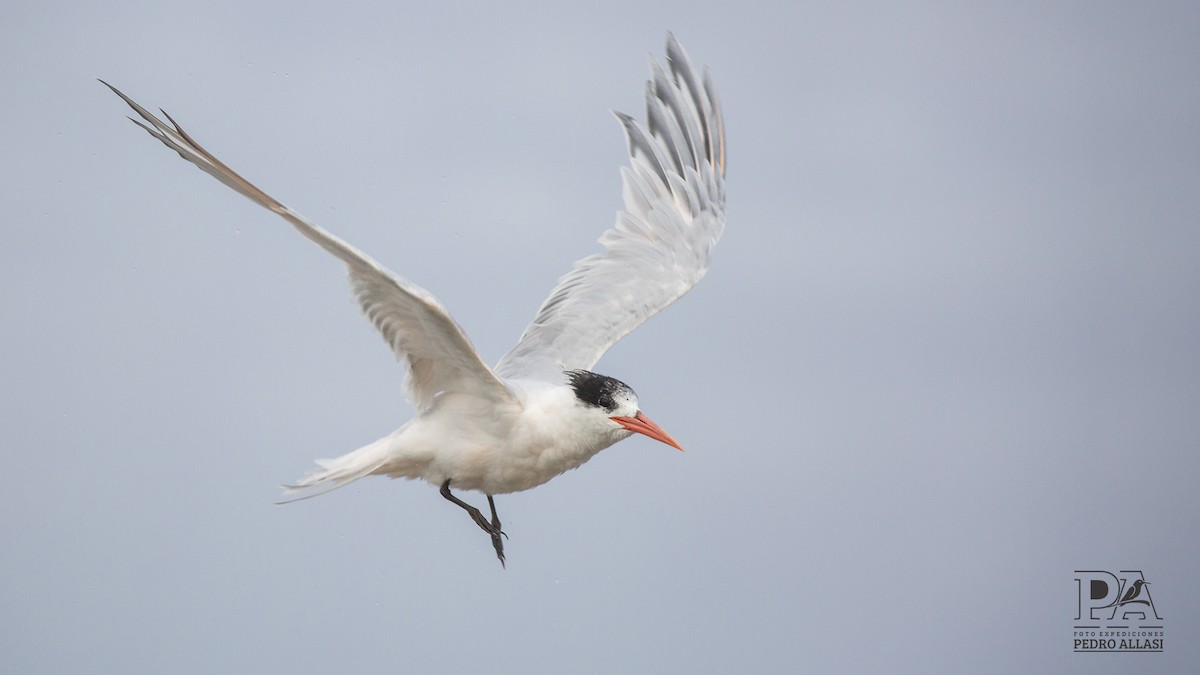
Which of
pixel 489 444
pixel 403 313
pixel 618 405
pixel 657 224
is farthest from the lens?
pixel 657 224

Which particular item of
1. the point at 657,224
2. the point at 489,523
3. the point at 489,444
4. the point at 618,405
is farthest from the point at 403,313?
the point at 657,224

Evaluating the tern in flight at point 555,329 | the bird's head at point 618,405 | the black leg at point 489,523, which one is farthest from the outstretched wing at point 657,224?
the bird's head at point 618,405

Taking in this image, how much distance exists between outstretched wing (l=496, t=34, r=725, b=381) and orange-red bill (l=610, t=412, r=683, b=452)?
2117mm

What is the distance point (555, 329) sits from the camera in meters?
10.9

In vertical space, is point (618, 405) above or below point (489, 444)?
above

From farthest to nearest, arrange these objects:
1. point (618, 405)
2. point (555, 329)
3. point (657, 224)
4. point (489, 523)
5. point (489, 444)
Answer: point (657, 224) < point (555, 329) < point (489, 523) < point (489, 444) < point (618, 405)

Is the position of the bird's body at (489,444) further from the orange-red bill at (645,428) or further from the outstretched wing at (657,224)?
the outstretched wing at (657,224)

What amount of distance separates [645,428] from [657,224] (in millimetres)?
3918

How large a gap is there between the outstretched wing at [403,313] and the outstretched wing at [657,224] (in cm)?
188

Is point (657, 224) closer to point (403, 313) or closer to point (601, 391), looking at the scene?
point (601, 391)

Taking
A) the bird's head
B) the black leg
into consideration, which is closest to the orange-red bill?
the bird's head

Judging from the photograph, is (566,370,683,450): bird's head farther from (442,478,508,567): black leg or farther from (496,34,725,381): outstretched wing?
(496,34,725,381): outstretched wing

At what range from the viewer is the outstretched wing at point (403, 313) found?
7.20 metres

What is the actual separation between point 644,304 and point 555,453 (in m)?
2.74
